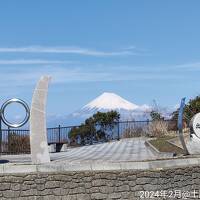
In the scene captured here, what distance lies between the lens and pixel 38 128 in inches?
571

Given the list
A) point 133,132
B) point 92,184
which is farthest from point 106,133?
point 92,184

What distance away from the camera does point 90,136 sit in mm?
35156

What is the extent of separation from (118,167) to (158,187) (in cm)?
120

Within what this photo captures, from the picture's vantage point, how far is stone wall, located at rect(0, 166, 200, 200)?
13.0 m

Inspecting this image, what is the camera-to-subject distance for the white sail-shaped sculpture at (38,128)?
1446cm

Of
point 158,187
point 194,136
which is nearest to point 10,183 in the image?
point 158,187

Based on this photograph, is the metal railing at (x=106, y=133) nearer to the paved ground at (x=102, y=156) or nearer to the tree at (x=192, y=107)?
the tree at (x=192, y=107)

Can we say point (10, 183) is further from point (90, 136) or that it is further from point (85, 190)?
point (90, 136)

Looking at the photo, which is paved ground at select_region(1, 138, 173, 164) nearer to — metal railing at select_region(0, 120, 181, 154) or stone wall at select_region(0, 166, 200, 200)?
stone wall at select_region(0, 166, 200, 200)

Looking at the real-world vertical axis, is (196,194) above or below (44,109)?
below

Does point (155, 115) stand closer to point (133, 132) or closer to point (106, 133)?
point (133, 132)

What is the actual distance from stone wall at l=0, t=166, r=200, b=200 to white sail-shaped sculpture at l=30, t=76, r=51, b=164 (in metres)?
1.33

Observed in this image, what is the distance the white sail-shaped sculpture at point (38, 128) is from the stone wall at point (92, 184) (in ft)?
4.36

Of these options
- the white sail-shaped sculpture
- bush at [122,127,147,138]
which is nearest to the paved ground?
the white sail-shaped sculpture
